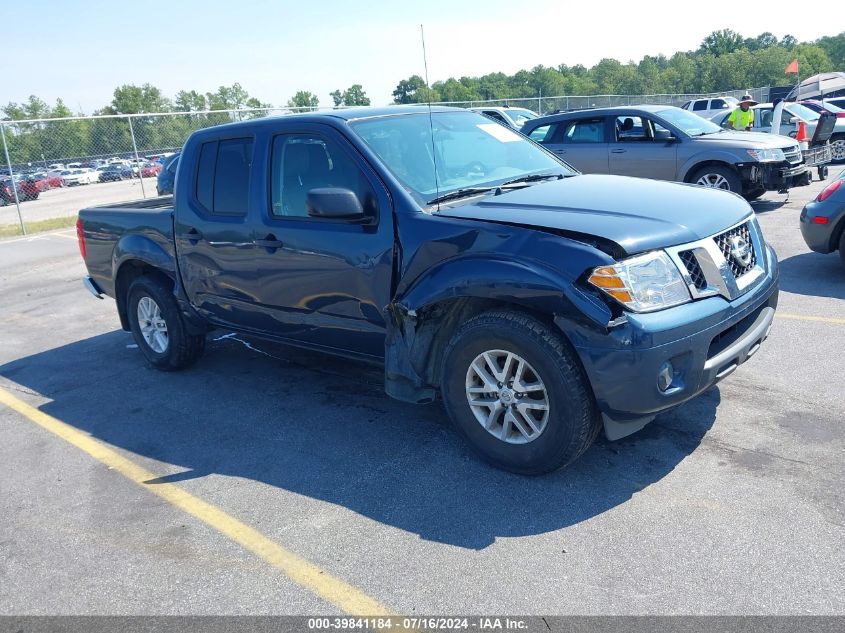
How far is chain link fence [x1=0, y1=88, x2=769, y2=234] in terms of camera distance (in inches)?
773

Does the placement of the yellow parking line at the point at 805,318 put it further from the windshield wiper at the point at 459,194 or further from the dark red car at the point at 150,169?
the dark red car at the point at 150,169

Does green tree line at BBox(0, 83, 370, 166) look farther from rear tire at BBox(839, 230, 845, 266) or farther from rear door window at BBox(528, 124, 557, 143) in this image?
rear tire at BBox(839, 230, 845, 266)

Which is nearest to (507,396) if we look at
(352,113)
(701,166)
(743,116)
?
(352,113)

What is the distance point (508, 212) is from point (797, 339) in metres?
3.07

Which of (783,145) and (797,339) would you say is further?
(783,145)

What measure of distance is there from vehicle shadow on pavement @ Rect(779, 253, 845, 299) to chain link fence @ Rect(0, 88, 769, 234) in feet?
45.8

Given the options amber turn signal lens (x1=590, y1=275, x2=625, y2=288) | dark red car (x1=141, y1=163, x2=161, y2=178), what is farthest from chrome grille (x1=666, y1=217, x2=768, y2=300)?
dark red car (x1=141, y1=163, x2=161, y2=178)

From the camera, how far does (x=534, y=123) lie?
1288 cm

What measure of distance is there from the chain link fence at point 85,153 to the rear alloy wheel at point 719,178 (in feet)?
36.9

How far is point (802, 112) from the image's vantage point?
19469 millimetres

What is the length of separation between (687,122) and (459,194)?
351 inches

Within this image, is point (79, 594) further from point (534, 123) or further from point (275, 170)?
point (534, 123)

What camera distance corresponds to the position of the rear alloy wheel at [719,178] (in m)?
11.1

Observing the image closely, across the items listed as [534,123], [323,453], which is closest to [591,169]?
[534,123]
